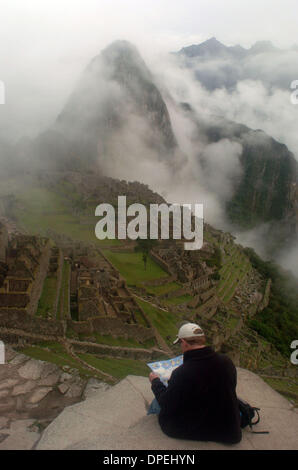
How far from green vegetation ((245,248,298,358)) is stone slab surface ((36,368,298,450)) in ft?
113

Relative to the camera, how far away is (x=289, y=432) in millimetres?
4719

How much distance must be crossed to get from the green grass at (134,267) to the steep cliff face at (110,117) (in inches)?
3498

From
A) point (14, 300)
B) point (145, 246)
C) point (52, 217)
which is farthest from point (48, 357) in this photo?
point (52, 217)

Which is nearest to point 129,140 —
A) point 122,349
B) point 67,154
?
point 67,154

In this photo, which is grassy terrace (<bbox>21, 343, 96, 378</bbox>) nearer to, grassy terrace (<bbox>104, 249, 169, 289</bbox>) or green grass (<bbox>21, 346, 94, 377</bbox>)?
green grass (<bbox>21, 346, 94, 377</bbox>)

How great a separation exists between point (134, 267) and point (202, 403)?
3570cm

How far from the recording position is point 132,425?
464 cm

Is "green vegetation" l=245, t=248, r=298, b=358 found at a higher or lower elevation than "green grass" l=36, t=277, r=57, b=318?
lower

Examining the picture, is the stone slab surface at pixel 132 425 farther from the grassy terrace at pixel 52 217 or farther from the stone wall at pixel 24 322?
the grassy terrace at pixel 52 217

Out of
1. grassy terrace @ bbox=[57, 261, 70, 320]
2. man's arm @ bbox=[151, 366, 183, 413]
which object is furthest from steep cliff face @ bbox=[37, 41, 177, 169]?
man's arm @ bbox=[151, 366, 183, 413]

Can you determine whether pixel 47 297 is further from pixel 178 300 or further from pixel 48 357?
pixel 178 300

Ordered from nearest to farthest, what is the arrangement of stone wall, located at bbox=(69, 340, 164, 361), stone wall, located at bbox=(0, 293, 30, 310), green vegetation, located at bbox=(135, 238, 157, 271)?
stone wall, located at bbox=(69, 340, 164, 361) → stone wall, located at bbox=(0, 293, 30, 310) → green vegetation, located at bbox=(135, 238, 157, 271)

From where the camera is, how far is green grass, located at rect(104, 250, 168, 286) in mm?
35781

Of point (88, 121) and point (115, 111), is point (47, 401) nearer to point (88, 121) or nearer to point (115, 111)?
point (88, 121)
